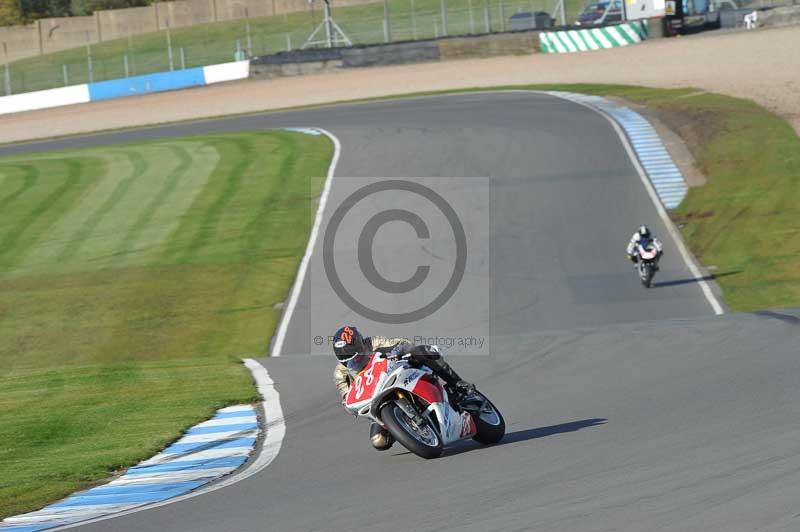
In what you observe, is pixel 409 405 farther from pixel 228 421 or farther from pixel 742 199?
pixel 742 199

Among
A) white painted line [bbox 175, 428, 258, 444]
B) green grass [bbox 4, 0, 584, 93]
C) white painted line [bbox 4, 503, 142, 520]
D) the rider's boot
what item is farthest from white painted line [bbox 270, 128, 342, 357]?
green grass [bbox 4, 0, 584, 93]

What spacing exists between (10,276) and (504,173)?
45.6 ft

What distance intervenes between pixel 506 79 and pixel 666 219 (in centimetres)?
2405

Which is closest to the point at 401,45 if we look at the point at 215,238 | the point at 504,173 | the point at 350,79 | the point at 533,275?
the point at 350,79

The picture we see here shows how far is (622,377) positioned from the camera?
14.0 meters

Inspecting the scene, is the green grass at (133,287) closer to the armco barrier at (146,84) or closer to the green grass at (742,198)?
the green grass at (742,198)

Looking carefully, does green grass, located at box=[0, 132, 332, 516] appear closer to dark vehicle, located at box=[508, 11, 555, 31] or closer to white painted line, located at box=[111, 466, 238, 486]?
white painted line, located at box=[111, 466, 238, 486]

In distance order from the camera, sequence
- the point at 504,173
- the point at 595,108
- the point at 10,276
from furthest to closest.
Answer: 1. the point at 595,108
2. the point at 504,173
3. the point at 10,276

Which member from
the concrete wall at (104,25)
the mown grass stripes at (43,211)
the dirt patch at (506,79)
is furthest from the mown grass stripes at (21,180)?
the concrete wall at (104,25)

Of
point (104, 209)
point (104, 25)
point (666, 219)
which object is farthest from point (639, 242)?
point (104, 25)

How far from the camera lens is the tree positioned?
9604 cm

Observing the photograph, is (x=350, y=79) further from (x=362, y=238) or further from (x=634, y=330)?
(x=634, y=330)

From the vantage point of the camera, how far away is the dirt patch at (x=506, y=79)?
146ft

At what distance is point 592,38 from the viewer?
57250mm
